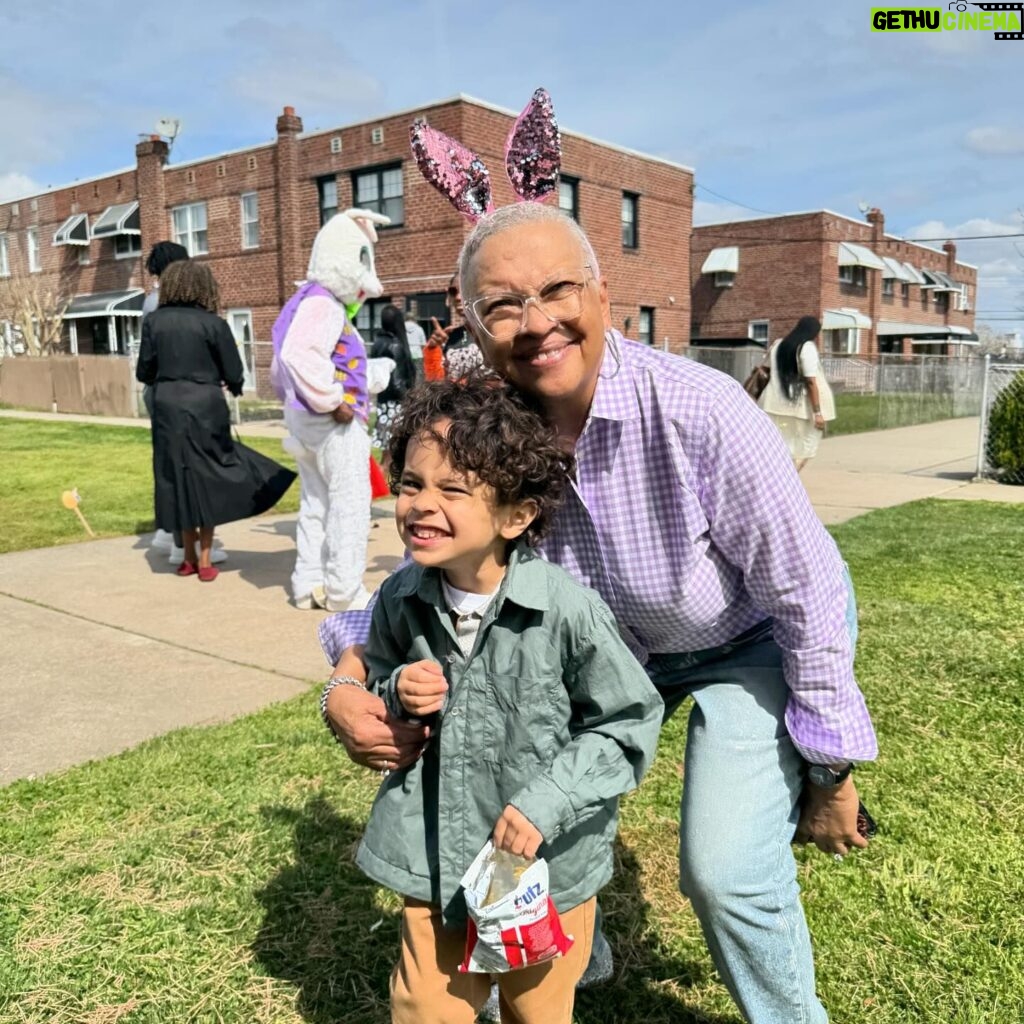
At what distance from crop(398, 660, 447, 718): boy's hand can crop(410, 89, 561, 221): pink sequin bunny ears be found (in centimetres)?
158

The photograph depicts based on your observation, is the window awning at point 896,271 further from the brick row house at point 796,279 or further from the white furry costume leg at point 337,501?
the white furry costume leg at point 337,501

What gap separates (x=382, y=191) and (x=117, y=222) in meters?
11.5

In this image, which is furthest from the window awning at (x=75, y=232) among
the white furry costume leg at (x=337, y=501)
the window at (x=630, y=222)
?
the white furry costume leg at (x=337, y=501)

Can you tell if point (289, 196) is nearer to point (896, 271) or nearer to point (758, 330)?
point (758, 330)

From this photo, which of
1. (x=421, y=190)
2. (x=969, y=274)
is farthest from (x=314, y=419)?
(x=969, y=274)

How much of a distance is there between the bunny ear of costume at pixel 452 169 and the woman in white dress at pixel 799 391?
5.25 meters

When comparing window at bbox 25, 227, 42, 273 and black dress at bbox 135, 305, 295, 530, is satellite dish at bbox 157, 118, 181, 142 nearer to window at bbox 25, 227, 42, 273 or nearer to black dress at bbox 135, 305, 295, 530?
window at bbox 25, 227, 42, 273

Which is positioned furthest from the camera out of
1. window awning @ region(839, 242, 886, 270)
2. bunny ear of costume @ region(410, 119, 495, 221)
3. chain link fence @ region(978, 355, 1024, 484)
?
window awning @ region(839, 242, 886, 270)

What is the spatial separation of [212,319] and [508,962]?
18.1ft

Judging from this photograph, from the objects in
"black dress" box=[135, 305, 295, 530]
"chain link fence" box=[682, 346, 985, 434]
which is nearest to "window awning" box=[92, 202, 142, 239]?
"chain link fence" box=[682, 346, 985, 434]

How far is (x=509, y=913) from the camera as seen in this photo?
5.67 ft

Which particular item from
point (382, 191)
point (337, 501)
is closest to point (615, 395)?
point (337, 501)

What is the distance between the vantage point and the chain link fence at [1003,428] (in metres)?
11.4

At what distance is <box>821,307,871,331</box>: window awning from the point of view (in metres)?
35.7
